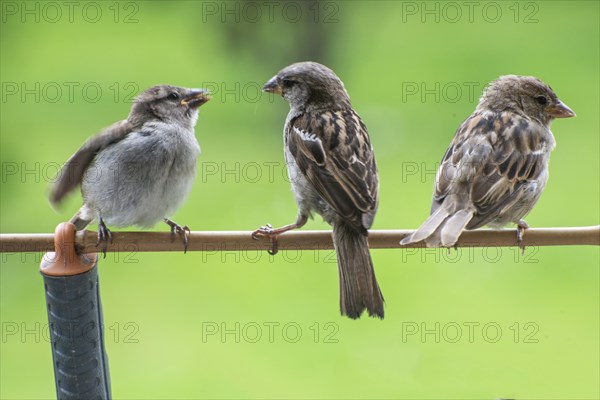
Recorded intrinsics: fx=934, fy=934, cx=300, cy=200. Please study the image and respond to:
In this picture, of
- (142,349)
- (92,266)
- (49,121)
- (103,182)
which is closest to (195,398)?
(142,349)

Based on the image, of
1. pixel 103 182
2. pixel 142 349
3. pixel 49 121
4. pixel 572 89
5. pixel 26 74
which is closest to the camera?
pixel 103 182

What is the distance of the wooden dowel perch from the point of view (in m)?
2.26

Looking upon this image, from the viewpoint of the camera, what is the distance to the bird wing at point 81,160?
2631 mm

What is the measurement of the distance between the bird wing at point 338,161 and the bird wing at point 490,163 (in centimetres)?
23

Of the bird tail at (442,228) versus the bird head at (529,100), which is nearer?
the bird tail at (442,228)

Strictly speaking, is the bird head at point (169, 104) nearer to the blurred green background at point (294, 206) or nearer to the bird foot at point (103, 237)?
the bird foot at point (103, 237)

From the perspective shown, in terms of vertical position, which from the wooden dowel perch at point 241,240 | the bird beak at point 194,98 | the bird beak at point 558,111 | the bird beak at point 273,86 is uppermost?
the bird beak at point 273,86

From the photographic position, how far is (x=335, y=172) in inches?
106

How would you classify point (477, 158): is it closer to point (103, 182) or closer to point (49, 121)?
point (103, 182)

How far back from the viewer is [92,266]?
2291mm

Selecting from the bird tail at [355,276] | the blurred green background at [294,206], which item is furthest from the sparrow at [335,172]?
the blurred green background at [294,206]

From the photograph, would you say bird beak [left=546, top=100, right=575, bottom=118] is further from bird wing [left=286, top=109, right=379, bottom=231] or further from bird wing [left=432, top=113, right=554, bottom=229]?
bird wing [left=286, top=109, right=379, bottom=231]

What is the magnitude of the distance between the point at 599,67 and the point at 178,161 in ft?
22.1

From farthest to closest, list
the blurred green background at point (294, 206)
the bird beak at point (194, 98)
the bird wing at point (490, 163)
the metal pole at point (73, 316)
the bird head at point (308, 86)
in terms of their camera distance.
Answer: the blurred green background at point (294, 206)
the bird head at point (308, 86)
the bird beak at point (194, 98)
the bird wing at point (490, 163)
the metal pole at point (73, 316)
